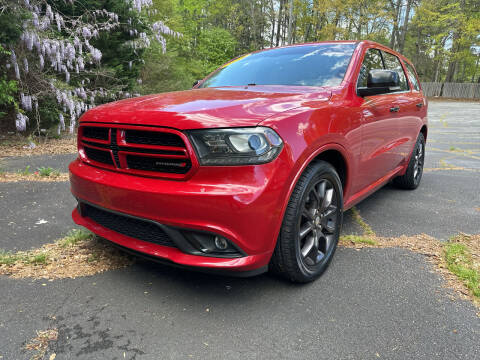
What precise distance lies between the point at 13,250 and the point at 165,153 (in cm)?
178

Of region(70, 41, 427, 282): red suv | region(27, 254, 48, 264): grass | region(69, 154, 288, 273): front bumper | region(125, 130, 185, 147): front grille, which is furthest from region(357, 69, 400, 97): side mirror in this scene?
region(27, 254, 48, 264): grass

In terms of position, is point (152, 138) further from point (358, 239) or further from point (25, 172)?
point (25, 172)

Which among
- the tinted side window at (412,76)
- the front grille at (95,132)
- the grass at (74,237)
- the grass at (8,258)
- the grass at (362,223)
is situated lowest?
the grass at (8,258)

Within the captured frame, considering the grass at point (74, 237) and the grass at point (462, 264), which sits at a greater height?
the grass at point (462, 264)

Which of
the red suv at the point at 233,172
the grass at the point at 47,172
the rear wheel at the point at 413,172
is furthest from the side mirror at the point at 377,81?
the grass at the point at 47,172

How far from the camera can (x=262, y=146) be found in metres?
1.91

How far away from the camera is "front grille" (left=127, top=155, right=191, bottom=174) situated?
6.47 feet

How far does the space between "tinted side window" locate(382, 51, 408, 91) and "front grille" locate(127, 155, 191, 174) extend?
2983 millimetres

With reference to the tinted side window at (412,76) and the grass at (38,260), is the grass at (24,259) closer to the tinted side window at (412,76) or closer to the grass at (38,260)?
the grass at (38,260)

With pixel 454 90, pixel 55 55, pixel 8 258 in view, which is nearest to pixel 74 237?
pixel 8 258

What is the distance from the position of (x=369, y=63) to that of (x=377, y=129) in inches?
27.6

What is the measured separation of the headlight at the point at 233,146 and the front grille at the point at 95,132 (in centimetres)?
75

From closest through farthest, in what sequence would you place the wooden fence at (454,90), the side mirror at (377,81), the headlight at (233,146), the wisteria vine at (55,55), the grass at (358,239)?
the headlight at (233,146) < the side mirror at (377,81) < the grass at (358,239) < the wisteria vine at (55,55) < the wooden fence at (454,90)

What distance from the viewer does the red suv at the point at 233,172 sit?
189 cm
